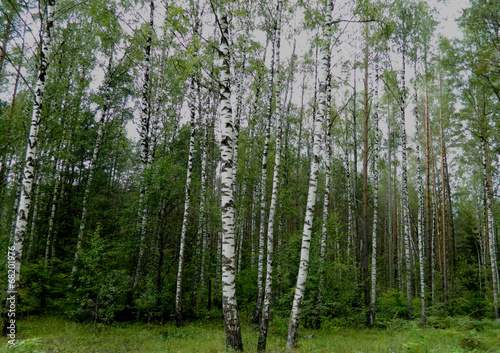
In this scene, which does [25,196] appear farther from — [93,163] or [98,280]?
[93,163]

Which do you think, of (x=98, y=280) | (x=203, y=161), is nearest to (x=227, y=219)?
(x=98, y=280)

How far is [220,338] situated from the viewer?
8250mm

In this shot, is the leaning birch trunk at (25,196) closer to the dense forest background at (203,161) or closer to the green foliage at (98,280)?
the dense forest background at (203,161)

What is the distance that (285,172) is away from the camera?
14.4 meters

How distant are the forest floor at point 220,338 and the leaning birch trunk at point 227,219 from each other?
4.64 ft

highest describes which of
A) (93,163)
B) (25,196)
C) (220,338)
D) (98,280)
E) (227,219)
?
(93,163)

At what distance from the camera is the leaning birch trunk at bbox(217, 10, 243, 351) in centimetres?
527

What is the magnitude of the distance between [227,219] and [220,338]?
4991 millimetres

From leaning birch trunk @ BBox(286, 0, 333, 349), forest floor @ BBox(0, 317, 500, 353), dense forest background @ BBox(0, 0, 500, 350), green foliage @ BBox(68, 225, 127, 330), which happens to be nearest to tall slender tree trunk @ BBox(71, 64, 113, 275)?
dense forest background @ BBox(0, 0, 500, 350)

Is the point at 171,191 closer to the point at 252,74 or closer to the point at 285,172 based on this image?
the point at 285,172

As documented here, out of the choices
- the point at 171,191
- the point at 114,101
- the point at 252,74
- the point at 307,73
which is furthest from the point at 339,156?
the point at 114,101

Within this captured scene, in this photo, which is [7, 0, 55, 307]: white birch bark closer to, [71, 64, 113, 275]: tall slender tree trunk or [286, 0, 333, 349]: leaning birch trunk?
[71, 64, 113, 275]: tall slender tree trunk

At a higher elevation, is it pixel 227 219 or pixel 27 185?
pixel 27 185

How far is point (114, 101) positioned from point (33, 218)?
26.2ft
